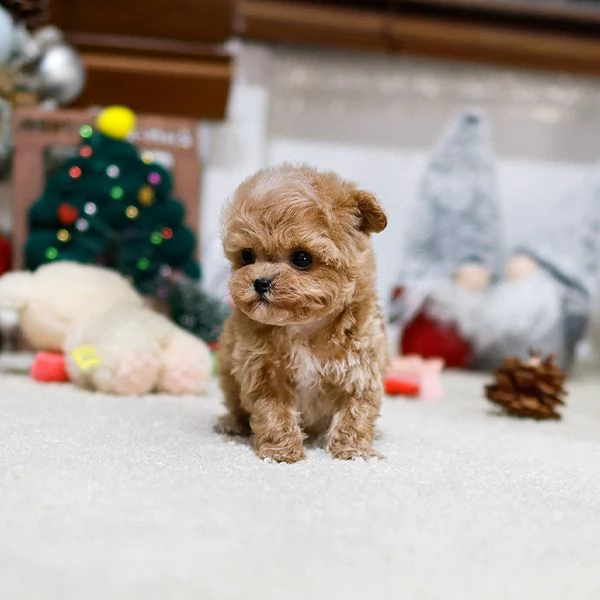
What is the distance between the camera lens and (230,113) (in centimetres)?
254

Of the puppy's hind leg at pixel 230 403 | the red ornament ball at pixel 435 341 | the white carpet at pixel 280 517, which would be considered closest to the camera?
the white carpet at pixel 280 517

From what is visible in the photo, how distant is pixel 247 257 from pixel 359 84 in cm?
180

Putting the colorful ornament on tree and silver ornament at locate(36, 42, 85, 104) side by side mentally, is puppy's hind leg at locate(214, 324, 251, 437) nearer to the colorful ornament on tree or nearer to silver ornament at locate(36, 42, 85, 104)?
the colorful ornament on tree

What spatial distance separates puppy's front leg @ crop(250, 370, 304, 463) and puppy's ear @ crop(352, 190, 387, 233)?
0.78 ft

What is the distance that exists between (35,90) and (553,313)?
148 centimetres

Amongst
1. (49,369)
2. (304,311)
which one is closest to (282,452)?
(304,311)

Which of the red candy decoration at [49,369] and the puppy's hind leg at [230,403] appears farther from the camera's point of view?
the red candy decoration at [49,369]

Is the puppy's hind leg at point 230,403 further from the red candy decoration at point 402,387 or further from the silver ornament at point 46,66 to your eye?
the silver ornament at point 46,66

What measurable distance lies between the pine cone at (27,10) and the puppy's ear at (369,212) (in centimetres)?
140

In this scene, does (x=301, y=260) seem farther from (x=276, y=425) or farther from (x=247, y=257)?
(x=276, y=425)

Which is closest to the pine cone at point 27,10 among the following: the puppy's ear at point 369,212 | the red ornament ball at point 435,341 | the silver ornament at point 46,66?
the silver ornament at point 46,66

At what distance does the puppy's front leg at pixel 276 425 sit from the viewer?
0.97m

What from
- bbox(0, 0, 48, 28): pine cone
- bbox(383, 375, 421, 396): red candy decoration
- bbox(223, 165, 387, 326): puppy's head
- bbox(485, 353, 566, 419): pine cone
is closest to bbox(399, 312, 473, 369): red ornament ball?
bbox(383, 375, 421, 396): red candy decoration

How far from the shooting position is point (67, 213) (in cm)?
184
